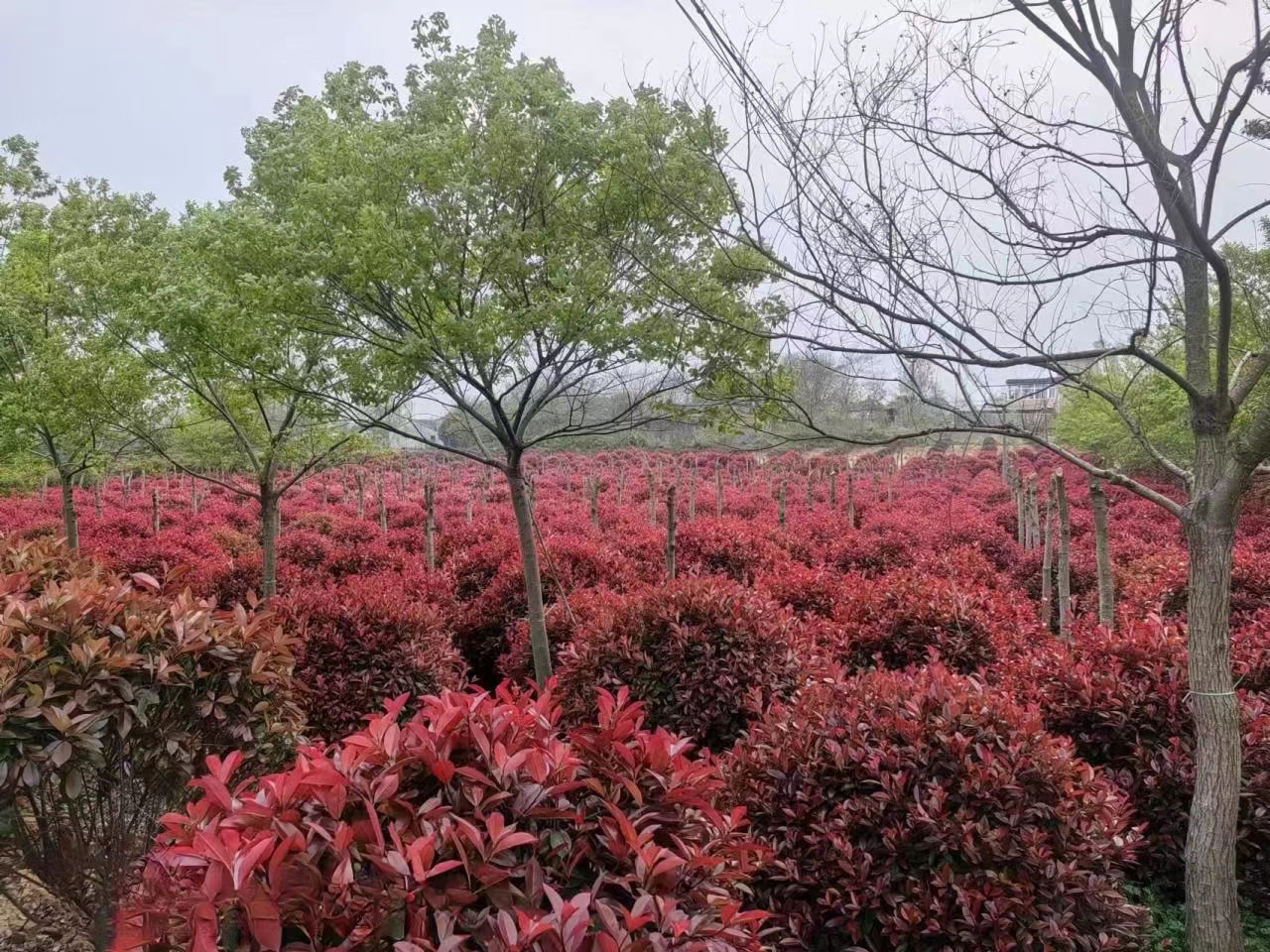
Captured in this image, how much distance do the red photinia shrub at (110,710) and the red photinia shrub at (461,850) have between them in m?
1.14

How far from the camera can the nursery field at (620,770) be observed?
1.27 m

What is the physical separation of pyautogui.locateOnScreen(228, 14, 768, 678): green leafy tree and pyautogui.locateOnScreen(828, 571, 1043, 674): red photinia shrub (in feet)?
5.88

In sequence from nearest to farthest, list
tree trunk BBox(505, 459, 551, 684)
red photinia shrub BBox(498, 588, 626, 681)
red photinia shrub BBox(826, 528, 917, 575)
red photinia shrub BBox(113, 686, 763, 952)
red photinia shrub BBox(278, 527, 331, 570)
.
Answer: red photinia shrub BBox(113, 686, 763, 952) → tree trunk BBox(505, 459, 551, 684) → red photinia shrub BBox(498, 588, 626, 681) → red photinia shrub BBox(826, 528, 917, 575) → red photinia shrub BBox(278, 527, 331, 570)

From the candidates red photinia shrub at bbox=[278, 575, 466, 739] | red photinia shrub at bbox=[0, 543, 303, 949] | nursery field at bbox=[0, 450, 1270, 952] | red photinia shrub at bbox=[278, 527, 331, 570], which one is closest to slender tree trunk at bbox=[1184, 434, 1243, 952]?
nursery field at bbox=[0, 450, 1270, 952]

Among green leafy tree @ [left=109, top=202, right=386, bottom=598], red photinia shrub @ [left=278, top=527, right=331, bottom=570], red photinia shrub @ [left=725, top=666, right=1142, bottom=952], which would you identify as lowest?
red photinia shrub @ [left=725, top=666, right=1142, bottom=952]

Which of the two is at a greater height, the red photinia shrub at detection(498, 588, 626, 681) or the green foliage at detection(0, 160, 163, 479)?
the green foliage at detection(0, 160, 163, 479)

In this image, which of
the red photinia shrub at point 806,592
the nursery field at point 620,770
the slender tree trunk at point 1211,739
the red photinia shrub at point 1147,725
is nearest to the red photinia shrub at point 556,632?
the nursery field at point 620,770

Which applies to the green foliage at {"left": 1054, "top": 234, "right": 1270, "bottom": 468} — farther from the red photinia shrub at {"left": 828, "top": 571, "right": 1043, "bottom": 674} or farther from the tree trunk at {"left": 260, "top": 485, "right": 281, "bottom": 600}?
the tree trunk at {"left": 260, "top": 485, "right": 281, "bottom": 600}

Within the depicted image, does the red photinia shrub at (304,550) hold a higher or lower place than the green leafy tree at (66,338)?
lower

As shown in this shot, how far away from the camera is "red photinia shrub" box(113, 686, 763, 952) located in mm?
1182

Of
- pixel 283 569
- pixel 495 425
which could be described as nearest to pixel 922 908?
pixel 495 425

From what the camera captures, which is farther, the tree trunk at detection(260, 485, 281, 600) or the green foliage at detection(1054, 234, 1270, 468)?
the tree trunk at detection(260, 485, 281, 600)

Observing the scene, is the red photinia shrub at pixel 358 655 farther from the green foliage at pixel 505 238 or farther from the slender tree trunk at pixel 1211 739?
the slender tree trunk at pixel 1211 739

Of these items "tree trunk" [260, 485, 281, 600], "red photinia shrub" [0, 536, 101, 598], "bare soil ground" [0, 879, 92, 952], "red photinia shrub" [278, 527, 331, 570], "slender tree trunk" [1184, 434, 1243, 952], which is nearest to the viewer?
"slender tree trunk" [1184, 434, 1243, 952]
